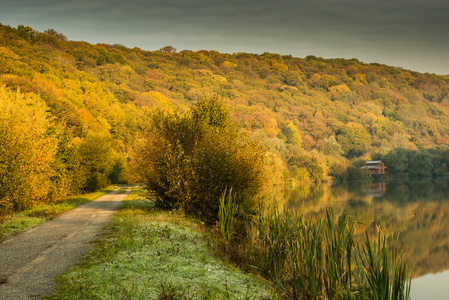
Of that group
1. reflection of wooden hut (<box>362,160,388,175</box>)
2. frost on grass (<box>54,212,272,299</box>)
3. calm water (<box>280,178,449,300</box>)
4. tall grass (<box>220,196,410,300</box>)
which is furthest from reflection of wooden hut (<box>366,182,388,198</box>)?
frost on grass (<box>54,212,272,299</box>)

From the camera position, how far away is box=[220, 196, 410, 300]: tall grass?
7797 mm

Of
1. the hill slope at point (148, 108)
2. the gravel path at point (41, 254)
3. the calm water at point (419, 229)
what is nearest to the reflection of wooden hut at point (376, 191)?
the calm water at point (419, 229)

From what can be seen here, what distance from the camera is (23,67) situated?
70750 millimetres

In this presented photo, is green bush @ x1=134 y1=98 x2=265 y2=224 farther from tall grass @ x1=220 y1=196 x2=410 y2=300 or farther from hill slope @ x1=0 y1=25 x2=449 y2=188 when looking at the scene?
tall grass @ x1=220 y1=196 x2=410 y2=300

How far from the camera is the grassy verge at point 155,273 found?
7.68 m

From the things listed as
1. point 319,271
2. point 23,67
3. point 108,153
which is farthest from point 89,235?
point 23,67

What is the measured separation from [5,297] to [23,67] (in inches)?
2899

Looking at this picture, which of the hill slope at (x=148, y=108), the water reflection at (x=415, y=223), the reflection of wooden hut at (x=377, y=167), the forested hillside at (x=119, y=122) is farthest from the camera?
the reflection of wooden hut at (x=377, y=167)

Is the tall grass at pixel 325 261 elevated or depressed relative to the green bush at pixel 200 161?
depressed

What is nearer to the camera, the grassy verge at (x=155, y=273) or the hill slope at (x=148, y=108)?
the grassy verge at (x=155, y=273)

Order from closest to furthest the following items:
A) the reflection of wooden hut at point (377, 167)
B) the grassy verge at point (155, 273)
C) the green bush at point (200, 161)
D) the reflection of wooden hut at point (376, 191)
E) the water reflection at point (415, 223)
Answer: the grassy verge at point (155, 273)
the green bush at point (200, 161)
the water reflection at point (415, 223)
the reflection of wooden hut at point (376, 191)
the reflection of wooden hut at point (377, 167)

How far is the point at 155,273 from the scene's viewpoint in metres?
9.05

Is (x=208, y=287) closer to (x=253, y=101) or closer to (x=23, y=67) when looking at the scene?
(x=23, y=67)

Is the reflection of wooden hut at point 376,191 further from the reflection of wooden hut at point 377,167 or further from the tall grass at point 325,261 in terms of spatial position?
the tall grass at point 325,261
